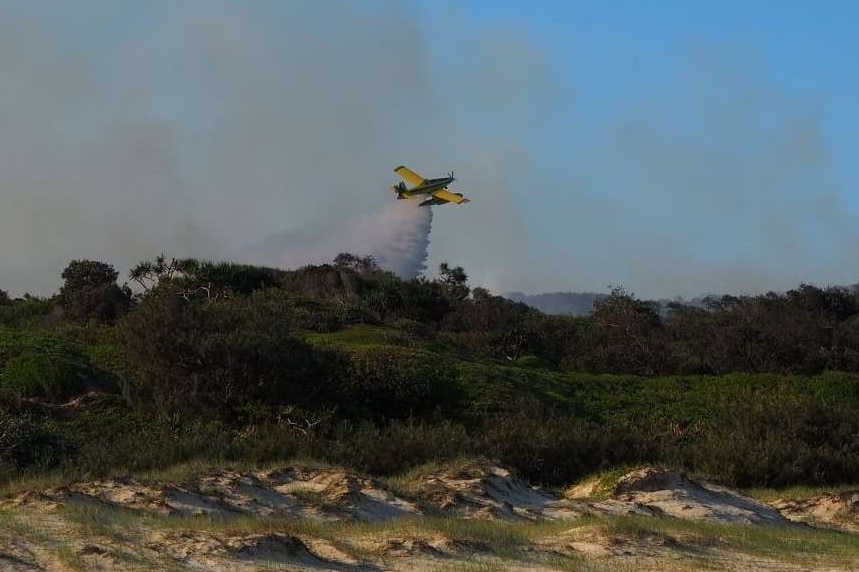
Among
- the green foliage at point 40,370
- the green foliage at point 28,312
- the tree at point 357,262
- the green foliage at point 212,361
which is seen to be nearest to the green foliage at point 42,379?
the green foliage at point 40,370

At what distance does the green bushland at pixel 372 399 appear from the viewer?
2369 cm

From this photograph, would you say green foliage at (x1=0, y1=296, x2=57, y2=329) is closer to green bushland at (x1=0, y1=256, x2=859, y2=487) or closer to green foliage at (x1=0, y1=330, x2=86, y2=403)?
green bushland at (x1=0, y1=256, x2=859, y2=487)

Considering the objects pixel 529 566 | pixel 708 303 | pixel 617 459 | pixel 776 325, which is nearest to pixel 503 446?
pixel 617 459

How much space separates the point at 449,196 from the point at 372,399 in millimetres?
18150

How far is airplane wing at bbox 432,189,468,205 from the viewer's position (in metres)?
46.2

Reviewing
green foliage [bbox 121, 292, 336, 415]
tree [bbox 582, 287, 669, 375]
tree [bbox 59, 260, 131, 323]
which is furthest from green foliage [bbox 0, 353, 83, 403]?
tree [bbox 582, 287, 669, 375]

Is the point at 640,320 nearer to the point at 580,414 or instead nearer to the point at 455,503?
the point at 580,414

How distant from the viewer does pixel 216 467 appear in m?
19.9

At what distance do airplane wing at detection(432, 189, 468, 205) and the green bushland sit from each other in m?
6.02

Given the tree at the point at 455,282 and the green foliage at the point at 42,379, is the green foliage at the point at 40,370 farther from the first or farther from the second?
the tree at the point at 455,282

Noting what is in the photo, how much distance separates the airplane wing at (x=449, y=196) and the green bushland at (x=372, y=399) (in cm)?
602

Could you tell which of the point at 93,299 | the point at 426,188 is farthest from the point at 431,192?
the point at 93,299

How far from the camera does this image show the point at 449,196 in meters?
47.0

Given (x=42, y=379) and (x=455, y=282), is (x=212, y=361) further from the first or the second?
(x=455, y=282)
